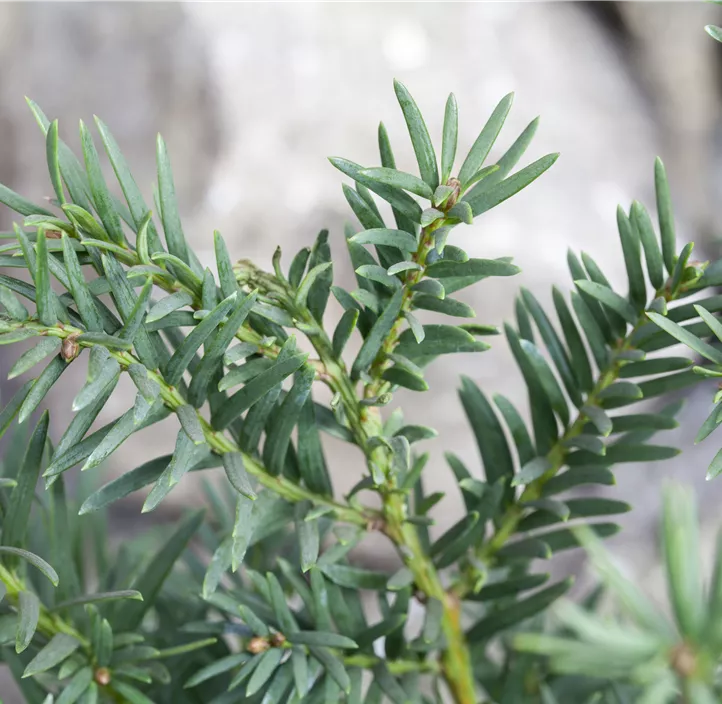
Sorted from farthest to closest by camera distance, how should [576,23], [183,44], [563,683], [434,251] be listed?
[576,23] → [183,44] → [563,683] → [434,251]

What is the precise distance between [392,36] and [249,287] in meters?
0.71

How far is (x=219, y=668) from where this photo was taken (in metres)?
0.21

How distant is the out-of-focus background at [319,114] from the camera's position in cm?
79

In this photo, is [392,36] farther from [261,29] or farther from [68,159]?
[68,159]

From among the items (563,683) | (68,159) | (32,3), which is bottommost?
(563,683)

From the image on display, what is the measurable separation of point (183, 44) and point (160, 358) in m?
0.71

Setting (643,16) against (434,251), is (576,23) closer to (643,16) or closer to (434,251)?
(643,16)

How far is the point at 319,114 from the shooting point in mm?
797

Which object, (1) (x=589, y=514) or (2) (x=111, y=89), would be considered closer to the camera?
(1) (x=589, y=514)

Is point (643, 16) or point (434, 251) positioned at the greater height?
point (643, 16)

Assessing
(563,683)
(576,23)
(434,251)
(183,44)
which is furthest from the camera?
(576,23)

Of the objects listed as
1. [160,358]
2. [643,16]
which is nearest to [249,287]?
[160,358]

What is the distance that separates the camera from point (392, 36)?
822 millimetres

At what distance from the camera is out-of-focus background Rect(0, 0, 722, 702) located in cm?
79
